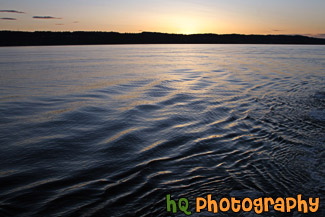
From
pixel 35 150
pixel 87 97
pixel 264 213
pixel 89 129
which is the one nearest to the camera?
pixel 264 213

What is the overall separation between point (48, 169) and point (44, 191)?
1.25 m

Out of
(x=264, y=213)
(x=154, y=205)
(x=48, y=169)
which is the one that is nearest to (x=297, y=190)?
(x=264, y=213)

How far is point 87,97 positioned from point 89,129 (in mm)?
6748

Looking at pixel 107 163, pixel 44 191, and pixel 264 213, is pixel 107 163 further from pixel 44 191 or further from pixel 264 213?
pixel 264 213

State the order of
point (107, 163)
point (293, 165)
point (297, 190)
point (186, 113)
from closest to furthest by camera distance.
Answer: point (297, 190)
point (293, 165)
point (107, 163)
point (186, 113)

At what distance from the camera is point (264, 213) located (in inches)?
179

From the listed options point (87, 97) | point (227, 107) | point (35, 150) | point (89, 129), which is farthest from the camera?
point (87, 97)

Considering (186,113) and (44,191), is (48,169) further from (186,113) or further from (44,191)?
(186,113)

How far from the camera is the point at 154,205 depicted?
4.73 metres

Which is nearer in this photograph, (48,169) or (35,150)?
(48,169)

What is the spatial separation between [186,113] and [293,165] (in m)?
6.41

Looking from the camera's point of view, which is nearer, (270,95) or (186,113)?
(186,113)

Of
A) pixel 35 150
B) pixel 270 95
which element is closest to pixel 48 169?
pixel 35 150

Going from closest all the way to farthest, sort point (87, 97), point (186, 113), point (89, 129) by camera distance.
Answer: point (89, 129) < point (186, 113) < point (87, 97)
